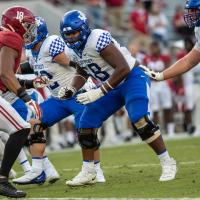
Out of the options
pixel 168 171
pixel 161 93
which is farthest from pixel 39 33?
pixel 161 93

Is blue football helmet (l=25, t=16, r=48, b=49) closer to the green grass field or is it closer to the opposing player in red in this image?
the opposing player in red

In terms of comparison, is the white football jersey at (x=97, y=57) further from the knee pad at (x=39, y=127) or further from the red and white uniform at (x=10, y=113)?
the knee pad at (x=39, y=127)

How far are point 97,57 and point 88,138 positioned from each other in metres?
0.81

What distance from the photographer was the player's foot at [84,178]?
7.53 metres

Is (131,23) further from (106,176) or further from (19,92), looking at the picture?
(19,92)

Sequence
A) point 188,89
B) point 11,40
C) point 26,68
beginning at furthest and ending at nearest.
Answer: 1. point 188,89
2. point 26,68
3. point 11,40

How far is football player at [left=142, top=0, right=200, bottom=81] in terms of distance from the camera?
23.9 ft

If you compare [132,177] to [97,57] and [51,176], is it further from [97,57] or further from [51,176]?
[97,57]

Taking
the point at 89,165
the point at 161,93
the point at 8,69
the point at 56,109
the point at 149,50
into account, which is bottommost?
→ the point at 161,93

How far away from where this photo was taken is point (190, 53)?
7.66m

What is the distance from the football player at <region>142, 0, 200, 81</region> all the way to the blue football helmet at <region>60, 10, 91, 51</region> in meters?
0.67

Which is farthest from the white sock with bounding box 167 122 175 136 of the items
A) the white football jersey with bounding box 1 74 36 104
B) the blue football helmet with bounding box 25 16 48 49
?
the blue football helmet with bounding box 25 16 48 49

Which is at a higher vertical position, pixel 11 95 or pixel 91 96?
pixel 91 96

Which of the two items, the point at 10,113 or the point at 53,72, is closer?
the point at 10,113
